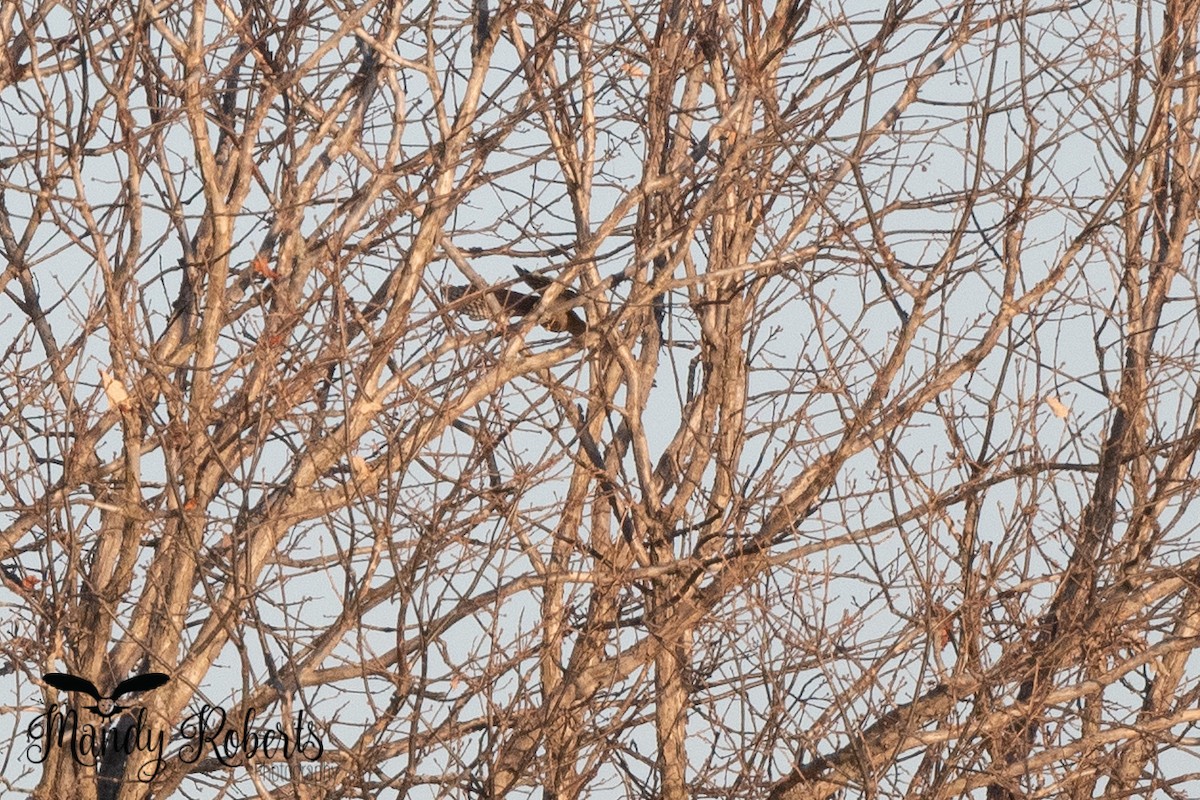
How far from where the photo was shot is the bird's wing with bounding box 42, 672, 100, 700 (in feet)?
20.3

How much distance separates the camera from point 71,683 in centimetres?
623

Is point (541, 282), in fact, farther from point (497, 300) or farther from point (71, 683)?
point (71, 683)

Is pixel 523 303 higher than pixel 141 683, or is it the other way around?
pixel 523 303

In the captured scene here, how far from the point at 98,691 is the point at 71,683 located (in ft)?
0.41

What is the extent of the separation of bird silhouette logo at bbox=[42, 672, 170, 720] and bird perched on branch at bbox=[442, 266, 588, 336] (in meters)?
1.86

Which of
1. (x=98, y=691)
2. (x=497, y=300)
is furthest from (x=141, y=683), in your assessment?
(x=497, y=300)

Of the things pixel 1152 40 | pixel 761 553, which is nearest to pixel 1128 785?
pixel 761 553

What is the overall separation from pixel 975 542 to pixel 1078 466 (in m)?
0.70

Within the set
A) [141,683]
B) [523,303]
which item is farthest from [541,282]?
[141,683]

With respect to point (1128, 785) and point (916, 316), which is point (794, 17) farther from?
point (1128, 785)

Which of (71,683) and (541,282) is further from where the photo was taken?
(541,282)

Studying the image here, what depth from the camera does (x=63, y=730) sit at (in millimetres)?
6195

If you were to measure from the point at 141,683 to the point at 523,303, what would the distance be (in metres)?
2.16

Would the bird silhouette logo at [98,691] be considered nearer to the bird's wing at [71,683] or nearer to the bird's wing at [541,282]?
the bird's wing at [71,683]
